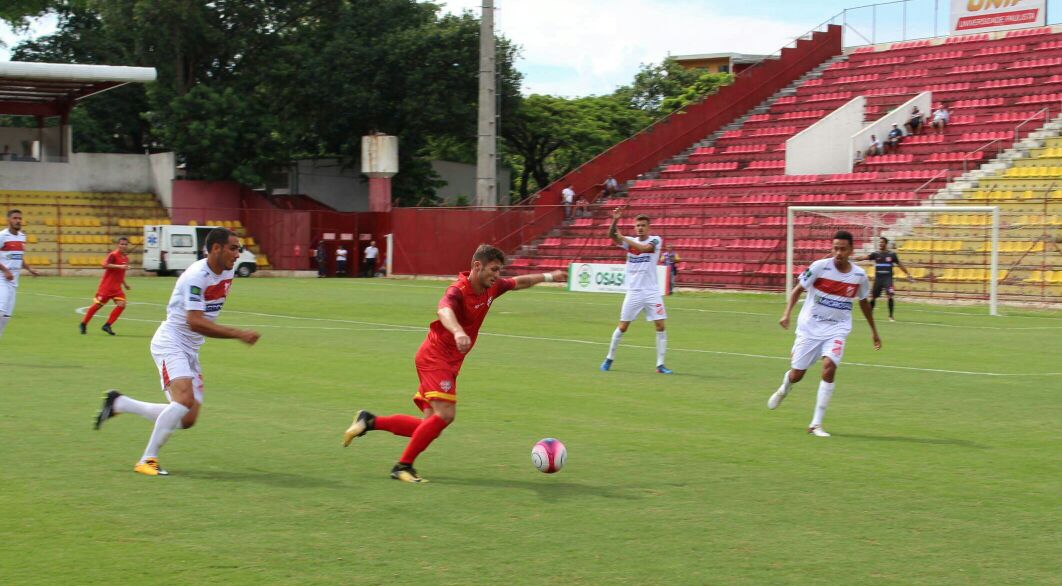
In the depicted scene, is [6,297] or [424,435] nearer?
[424,435]

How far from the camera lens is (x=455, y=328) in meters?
8.41

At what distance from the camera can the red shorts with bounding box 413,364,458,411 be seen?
29.0 feet

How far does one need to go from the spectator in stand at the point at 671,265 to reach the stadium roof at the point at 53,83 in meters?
24.0

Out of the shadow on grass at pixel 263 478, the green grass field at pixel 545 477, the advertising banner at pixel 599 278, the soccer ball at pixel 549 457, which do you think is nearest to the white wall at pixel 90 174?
the advertising banner at pixel 599 278

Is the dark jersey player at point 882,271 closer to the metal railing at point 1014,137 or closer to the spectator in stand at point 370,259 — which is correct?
the metal railing at point 1014,137

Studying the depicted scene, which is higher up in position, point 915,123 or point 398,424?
point 915,123

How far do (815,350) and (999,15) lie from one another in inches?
1653

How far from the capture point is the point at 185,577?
6258 mm

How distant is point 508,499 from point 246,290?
31.8m

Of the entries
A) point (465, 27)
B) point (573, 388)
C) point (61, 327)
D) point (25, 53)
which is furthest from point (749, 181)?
point (25, 53)

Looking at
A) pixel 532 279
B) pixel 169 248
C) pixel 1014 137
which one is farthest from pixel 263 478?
pixel 169 248

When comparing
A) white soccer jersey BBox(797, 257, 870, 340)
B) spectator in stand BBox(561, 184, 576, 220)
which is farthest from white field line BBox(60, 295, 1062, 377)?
spectator in stand BBox(561, 184, 576, 220)

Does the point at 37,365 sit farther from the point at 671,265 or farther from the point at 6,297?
the point at 671,265

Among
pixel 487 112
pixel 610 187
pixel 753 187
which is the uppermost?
pixel 487 112
